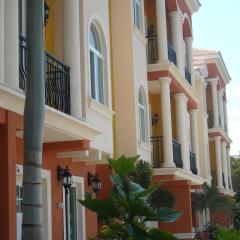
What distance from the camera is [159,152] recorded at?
20.9 m

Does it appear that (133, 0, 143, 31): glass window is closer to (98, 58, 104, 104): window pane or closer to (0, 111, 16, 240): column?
(98, 58, 104, 104): window pane

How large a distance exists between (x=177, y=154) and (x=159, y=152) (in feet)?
3.34

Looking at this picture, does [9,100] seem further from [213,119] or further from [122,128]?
[213,119]

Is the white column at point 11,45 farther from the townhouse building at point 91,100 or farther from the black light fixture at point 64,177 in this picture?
the black light fixture at point 64,177

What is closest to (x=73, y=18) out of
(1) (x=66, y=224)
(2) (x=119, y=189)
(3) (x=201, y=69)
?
(1) (x=66, y=224)

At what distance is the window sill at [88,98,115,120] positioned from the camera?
13336 millimetres

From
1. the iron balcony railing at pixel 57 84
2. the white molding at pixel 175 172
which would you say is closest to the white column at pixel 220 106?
the white molding at pixel 175 172

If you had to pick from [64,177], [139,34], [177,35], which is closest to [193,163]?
[177,35]

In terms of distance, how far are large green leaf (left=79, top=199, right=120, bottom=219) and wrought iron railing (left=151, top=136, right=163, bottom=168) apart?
1583 cm

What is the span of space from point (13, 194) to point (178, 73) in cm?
1298

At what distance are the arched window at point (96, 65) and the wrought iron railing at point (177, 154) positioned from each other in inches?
276

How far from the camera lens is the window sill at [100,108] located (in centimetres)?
1334

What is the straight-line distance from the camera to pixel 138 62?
714 inches

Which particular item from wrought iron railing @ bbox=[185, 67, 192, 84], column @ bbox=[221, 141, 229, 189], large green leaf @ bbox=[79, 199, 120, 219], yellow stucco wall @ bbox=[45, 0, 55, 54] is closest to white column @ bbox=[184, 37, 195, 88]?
wrought iron railing @ bbox=[185, 67, 192, 84]
